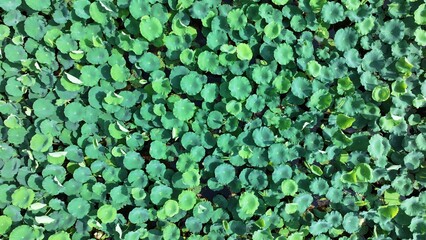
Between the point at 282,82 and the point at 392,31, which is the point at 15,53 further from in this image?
the point at 392,31

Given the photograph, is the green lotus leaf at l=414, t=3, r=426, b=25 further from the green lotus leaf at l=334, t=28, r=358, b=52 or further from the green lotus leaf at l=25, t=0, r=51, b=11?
the green lotus leaf at l=25, t=0, r=51, b=11

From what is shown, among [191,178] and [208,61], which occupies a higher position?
[208,61]

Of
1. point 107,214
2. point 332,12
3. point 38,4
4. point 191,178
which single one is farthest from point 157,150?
point 332,12

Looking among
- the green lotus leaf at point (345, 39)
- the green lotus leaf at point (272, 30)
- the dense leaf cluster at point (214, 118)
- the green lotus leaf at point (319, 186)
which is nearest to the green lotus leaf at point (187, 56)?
the dense leaf cluster at point (214, 118)

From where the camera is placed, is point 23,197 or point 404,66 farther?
point 23,197

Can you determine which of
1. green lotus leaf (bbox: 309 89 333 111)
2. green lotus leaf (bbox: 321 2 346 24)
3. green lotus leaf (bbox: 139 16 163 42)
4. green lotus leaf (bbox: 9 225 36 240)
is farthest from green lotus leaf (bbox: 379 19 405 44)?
green lotus leaf (bbox: 9 225 36 240)

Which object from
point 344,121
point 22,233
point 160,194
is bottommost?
point 22,233

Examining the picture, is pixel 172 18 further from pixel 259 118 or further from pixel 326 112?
pixel 326 112

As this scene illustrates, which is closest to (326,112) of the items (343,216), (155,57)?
(343,216)
